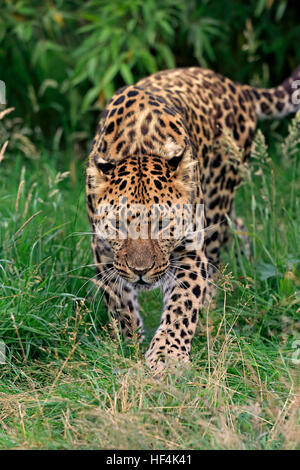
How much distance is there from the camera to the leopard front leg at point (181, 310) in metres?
4.64

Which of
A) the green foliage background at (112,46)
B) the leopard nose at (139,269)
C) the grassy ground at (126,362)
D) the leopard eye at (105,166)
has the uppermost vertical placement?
the green foliage background at (112,46)

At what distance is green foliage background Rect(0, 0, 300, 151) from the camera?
26.3 feet

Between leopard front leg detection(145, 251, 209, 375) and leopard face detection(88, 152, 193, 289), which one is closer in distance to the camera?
leopard face detection(88, 152, 193, 289)

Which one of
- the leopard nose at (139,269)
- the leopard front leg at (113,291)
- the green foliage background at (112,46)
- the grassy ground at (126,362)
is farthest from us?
the green foliage background at (112,46)

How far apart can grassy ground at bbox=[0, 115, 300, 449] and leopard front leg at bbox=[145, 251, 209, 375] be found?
107mm

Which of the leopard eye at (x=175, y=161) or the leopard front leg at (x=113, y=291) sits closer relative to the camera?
the leopard eye at (x=175, y=161)

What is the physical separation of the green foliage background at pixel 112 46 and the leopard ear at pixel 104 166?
312 centimetres

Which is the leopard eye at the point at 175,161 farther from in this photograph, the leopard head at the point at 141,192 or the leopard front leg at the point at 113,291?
the leopard front leg at the point at 113,291

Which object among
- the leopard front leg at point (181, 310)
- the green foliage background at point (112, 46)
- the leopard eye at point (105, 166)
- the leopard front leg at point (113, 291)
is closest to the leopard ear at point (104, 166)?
the leopard eye at point (105, 166)

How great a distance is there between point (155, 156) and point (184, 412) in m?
1.64

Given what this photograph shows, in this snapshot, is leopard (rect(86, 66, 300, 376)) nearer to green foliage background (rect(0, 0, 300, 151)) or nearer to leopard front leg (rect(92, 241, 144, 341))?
leopard front leg (rect(92, 241, 144, 341))

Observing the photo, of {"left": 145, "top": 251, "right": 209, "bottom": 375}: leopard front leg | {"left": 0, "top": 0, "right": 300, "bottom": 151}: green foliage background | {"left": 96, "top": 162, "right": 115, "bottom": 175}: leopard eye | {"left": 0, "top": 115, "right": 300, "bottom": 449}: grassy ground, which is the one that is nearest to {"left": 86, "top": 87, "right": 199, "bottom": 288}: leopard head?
{"left": 96, "top": 162, "right": 115, "bottom": 175}: leopard eye

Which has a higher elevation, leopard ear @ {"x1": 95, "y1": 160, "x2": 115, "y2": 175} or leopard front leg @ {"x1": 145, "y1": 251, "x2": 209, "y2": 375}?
leopard ear @ {"x1": 95, "y1": 160, "x2": 115, "y2": 175}
